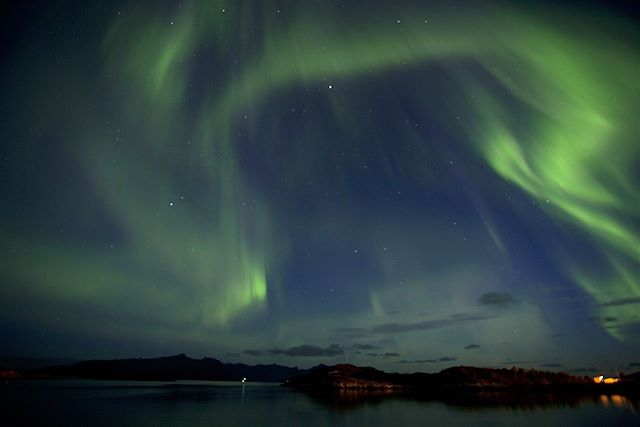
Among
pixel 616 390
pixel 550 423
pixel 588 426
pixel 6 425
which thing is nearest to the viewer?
pixel 6 425

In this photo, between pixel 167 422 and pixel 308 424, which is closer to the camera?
pixel 167 422

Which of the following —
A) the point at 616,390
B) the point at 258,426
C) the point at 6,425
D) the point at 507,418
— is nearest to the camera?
the point at 6,425

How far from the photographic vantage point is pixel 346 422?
6500 centimetres

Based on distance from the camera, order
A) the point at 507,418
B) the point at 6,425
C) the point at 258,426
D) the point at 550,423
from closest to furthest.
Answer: the point at 6,425 → the point at 258,426 → the point at 550,423 → the point at 507,418

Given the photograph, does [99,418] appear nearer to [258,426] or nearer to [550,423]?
[258,426]

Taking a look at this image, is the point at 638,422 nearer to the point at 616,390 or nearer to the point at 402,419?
the point at 402,419

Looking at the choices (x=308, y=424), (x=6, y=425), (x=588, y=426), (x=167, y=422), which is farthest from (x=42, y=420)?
(x=588, y=426)

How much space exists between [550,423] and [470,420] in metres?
12.0

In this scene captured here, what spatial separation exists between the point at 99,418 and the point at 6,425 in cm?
1268

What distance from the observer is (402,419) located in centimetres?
7012

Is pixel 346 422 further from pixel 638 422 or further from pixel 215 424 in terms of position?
pixel 638 422

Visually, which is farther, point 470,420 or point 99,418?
point 470,420

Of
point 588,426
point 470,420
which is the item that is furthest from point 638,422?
point 470,420

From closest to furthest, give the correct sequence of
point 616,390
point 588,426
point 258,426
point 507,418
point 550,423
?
1. point 258,426
2. point 588,426
3. point 550,423
4. point 507,418
5. point 616,390
